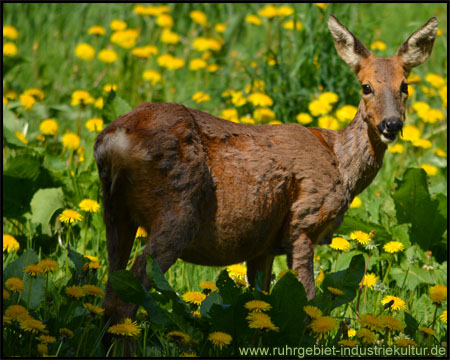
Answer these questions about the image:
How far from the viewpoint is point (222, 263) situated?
441cm

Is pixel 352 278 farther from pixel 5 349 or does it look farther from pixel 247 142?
pixel 5 349

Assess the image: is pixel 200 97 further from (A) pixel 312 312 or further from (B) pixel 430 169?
(A) pixel 312 312

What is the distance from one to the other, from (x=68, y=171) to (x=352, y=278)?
2661mm

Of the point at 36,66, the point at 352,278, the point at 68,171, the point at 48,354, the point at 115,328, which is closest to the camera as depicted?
the point at 115,328

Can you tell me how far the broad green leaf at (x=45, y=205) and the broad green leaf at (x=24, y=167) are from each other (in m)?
0.16

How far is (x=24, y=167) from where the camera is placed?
5.75 meters

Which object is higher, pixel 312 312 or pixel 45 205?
pixel 312 312

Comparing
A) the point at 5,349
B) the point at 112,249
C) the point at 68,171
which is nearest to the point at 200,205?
the point at 112,249

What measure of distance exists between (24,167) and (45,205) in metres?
0.33

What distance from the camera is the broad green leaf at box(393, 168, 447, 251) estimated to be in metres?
5.88

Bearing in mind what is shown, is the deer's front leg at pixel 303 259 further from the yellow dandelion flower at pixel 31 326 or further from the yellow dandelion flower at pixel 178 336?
the yellow dandelion flower at pixel 31 326

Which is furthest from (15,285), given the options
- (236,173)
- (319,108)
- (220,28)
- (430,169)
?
(220,28)

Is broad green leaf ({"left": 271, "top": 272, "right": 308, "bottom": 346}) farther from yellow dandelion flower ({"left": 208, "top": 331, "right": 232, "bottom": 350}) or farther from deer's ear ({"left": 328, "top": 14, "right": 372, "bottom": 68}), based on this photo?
deer's ear ({"left": 328, "top": 14, "right": 372, "bottom": 68})

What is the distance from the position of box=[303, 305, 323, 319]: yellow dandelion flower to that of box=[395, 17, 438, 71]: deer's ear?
1.95 m
